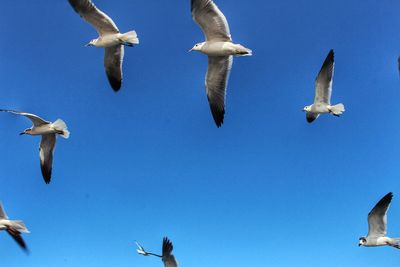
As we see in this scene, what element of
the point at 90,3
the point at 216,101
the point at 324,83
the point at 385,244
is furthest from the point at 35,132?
the point at 385,244

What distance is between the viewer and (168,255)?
49.1ft

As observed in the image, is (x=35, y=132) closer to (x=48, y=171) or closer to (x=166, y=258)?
(x=48, y=171)

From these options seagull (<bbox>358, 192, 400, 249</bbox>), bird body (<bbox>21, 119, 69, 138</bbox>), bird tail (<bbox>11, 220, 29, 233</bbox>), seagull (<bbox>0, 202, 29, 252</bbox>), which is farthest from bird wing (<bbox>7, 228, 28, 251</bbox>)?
seagull (<bbox>358, 192, 400, 249</bbox>)

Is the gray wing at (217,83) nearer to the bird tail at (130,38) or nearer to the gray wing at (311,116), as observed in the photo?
the bird tail at (130,38)

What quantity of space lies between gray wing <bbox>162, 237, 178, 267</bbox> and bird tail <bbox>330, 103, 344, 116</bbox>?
20.0ft

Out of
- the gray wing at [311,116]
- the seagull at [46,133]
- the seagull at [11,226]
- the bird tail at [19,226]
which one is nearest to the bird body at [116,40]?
the seagull at [46,133]

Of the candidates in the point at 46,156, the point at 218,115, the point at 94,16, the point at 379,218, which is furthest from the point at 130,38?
the point at 379,218

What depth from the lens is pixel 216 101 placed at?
1234 centimetres

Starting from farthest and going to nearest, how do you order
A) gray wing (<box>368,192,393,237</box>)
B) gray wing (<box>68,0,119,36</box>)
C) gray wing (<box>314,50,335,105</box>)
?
gray wing (<box>314,50,335,105</box>) < gray wing (<box>368,192,393,237</box>) < gray wing (<box>68,0,119,36</box>)

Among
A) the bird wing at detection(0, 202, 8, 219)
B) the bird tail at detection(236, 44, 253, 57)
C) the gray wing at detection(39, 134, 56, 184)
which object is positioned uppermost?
the bird tail at detection(236, 44, 253, 57)

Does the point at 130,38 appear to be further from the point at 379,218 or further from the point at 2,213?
the point at 379,218

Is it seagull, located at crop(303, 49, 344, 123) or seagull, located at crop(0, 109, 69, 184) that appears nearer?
seagull, located at crop(0, 109, 69, 184)

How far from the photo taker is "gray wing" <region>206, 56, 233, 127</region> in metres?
12.0

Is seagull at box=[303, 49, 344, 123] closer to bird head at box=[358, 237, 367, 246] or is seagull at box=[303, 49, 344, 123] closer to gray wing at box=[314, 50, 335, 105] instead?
gray wing at box=[314, 50, 335, 105]
